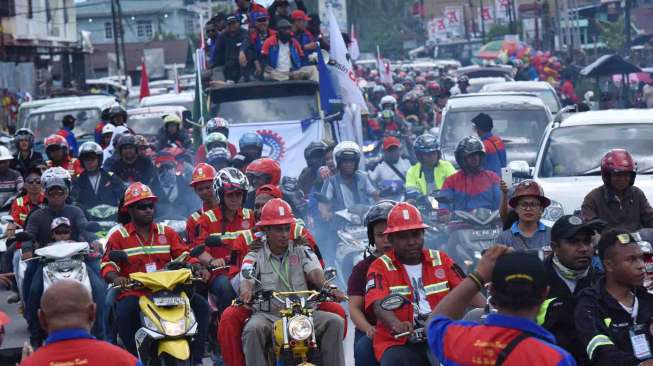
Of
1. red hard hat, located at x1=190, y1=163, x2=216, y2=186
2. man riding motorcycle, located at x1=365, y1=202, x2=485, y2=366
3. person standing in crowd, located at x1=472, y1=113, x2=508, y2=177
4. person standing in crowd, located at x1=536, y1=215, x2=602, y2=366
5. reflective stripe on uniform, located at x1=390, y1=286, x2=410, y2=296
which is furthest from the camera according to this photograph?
person standing in crowd, located at x1=472, y1=113, x2=508, y2=177

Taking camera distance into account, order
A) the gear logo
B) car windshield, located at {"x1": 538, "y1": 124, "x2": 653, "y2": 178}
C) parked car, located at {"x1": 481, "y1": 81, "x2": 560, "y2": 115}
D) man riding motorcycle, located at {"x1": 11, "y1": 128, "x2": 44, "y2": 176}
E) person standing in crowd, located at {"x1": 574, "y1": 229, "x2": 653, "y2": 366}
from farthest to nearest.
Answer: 1. parked car, located at {"x1": 481, "y1": 81, "x2": 560, "y2": 115}
2. the gear logo
3. man riding motorcycle, located at {"x1": 11, "y1": 128, "x2": 44, "y2": 176}
4. car windshield, located at {"x1": 538, "y1": 124, "x2": 653, "y2": 178}
5. person standing in crowd, located at {"x1": 574, "y1": 229, "x2": 653, "y2": 366}

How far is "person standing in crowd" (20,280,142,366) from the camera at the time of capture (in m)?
5.44

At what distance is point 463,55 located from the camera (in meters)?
76.2

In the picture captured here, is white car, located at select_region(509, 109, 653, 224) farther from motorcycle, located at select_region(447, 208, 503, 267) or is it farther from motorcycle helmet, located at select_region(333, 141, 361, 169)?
motorcycle helmet, located at select_region(333, 141, 361, 169)

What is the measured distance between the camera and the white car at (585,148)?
12969 millimetres

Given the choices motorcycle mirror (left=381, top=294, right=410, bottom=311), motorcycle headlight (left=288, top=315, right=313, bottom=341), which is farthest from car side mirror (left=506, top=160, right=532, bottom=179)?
motorcycle mirror (left=381, top=294, right=410, bottom=311)

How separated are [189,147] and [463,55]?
56300mm

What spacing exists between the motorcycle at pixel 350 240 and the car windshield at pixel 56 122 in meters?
13.2

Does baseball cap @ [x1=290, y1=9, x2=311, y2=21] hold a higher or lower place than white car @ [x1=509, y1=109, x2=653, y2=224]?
higher

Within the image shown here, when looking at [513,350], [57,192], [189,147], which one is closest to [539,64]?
[189,147]

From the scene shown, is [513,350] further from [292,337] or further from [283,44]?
[283,44]

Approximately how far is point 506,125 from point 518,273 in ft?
53.4

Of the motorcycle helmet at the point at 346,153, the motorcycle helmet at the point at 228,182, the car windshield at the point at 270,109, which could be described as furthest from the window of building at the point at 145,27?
the motorcycle helmet at the point at 228,182

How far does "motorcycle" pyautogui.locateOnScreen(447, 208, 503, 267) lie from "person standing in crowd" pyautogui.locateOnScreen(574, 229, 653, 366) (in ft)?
20.8
